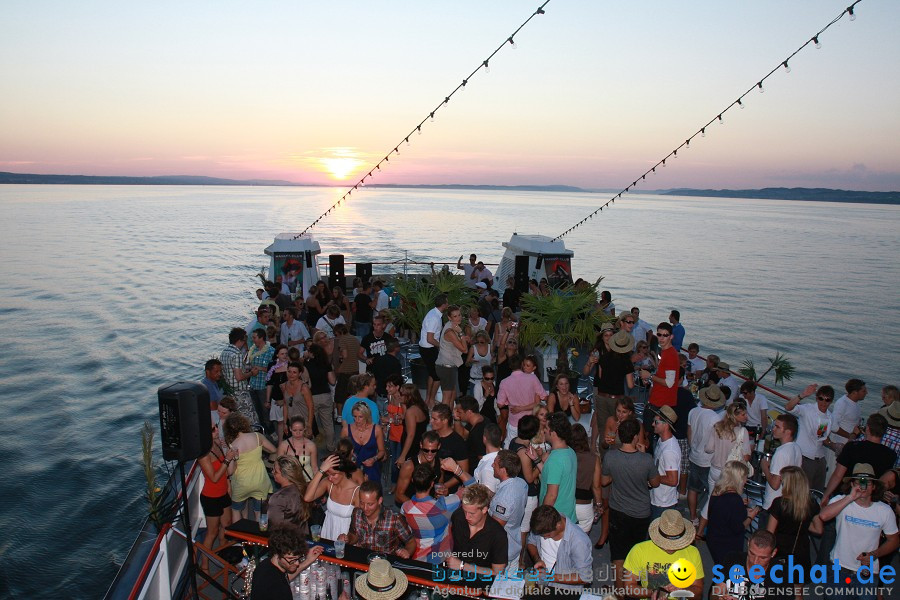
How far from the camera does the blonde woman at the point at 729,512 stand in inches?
181

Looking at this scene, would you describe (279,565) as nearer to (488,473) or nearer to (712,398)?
(488,473)

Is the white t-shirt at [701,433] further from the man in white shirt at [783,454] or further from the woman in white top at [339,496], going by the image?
the woman in white top at [339,496]

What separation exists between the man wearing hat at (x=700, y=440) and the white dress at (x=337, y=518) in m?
3.57

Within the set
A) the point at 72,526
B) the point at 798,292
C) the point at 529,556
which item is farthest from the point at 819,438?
the point at 798,292

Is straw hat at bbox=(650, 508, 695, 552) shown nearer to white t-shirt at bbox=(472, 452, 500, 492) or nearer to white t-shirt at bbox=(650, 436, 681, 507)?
white t-shirt at bbox=(650, 436, 681, 507)

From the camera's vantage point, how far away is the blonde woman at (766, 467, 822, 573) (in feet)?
14.6

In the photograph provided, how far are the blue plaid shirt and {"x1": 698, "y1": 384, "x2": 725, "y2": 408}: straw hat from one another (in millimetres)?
5328

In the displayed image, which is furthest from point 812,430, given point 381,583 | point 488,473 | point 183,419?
point 183,419

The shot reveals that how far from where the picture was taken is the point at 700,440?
6.08 meters

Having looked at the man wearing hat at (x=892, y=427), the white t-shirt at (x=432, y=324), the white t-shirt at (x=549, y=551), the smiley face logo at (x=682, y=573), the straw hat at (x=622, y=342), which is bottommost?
the white t-shirt at (x=549, y=551)

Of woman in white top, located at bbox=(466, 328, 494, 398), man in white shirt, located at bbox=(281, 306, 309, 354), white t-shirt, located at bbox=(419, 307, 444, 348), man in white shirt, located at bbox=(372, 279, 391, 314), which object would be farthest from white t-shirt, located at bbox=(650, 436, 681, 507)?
man in white shirt, located at bbox=(372, 279, 391, 314)

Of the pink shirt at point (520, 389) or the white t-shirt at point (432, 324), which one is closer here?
the pink shirt at point (520, 389)

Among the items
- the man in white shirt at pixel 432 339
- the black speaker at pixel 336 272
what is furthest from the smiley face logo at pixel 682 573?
the black speaker at pixel 336 272

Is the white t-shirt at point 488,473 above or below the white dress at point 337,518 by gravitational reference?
above
